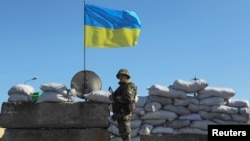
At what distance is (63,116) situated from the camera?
338 inches

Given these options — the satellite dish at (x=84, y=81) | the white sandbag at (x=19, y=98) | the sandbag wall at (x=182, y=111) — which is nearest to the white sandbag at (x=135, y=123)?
the sandbag wall at (x=182, y=111)

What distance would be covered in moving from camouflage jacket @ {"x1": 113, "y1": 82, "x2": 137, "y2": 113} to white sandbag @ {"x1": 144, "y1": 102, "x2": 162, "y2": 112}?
1299 mm

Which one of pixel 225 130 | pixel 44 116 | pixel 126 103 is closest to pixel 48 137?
pixel 44 116

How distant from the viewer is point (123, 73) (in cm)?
761

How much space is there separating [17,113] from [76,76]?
4.41ft

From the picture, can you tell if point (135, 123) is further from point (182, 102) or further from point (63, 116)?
point (63, 116)

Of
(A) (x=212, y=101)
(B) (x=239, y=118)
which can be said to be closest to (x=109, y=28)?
(A) (x=212, y=101)

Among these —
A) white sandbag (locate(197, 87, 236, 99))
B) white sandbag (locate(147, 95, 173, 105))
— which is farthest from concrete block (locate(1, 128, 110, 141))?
white sandbag (locate(197, 87, 236, 99))

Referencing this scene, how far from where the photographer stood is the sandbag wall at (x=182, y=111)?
29.2 ft

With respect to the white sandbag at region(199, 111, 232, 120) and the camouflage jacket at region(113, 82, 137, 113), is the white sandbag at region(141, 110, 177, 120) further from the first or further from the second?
the camouflage jacket at region(113, 82, 137, 113)

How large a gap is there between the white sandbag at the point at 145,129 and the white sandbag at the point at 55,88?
5.41 feet

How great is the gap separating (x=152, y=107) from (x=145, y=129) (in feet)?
1.49

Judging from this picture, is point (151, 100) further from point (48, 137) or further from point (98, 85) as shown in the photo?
point (48, 137)

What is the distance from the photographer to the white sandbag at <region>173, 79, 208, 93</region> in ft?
29.7
